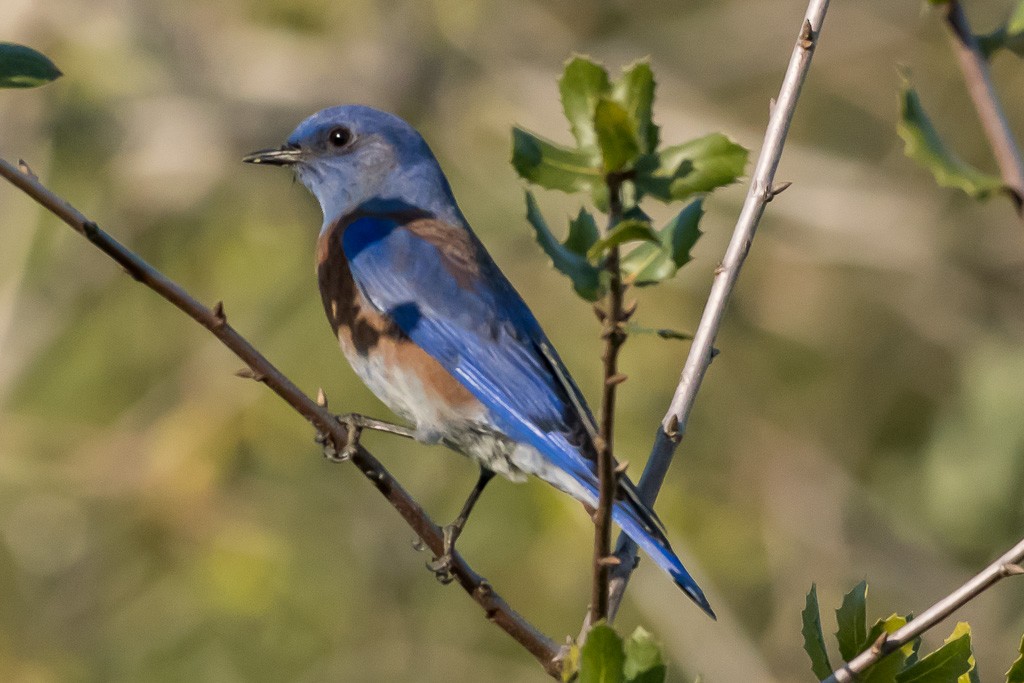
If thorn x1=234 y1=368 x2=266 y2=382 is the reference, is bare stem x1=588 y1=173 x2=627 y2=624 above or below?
above

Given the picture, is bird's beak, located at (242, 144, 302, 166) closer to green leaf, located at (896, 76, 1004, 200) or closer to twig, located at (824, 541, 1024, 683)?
twig, located at (824, 541, 1024, 683)

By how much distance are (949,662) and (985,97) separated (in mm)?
1174

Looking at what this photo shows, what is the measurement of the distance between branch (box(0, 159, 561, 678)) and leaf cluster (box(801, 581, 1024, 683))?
0.59m

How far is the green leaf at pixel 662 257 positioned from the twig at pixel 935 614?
758mm

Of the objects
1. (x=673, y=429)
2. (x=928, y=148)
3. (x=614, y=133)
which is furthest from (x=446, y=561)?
(x=928, y=148)

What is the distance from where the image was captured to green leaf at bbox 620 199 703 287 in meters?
2.15

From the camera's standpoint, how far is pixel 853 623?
254 centimetres

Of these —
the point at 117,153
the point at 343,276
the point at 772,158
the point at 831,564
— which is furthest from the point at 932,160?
the point at 117,153

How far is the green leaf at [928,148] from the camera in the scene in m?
1.74

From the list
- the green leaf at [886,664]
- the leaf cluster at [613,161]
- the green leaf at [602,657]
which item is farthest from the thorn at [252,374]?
the green leaf at [886,664]

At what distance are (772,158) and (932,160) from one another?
1.19m

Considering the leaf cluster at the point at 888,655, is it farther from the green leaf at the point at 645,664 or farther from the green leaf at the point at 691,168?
the green leaf at the point at 691,168

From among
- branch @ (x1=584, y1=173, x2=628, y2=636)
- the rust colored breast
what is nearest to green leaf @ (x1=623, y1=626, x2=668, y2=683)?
branch @ (x1=584, y1=173, x2=628, y2=636)

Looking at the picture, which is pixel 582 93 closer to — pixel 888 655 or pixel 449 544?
pixel 888 655
